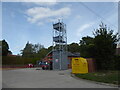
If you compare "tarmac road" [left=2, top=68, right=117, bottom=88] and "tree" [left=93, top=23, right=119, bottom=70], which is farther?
"tree" [left=93, top=23, right=119, bottom=70]

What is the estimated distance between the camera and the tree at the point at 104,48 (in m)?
16.8

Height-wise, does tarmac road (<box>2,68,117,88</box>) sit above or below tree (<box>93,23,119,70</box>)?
below

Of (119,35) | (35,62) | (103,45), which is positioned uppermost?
(119,35)

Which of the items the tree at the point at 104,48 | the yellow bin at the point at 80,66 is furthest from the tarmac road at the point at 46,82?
the tree at the point at 104,48

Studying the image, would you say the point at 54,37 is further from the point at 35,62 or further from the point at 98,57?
the point at 35,62

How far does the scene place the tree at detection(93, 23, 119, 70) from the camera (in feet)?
55.2

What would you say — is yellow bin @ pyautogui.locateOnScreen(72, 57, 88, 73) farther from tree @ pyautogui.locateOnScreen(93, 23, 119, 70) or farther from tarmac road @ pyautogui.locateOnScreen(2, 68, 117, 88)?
tarmac road @ pyautogui.locateOnScreen(2, 68, 117, 88)

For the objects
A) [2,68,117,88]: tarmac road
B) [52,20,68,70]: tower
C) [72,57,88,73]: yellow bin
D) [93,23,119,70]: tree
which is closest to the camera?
[2,68,117,88]: tarmac road

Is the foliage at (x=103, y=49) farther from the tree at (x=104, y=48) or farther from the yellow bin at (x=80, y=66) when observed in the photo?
the yellow bin at (x=80, y=66)

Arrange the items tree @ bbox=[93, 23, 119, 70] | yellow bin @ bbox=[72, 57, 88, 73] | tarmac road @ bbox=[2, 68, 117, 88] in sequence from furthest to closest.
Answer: tree @ bbox=[93, 23, 119, 70] < yellow bin @ bbox=[72, 57, 88, 73] < tarmac road @ bbox=[2, 68, 117, 88]

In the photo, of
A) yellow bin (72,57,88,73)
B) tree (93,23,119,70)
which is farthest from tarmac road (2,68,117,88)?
tree (93,23,119,70)

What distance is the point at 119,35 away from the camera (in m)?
18.1

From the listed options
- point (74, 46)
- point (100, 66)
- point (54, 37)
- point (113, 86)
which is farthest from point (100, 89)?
point (74, 46)

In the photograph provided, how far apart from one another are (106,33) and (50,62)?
11.0 m
